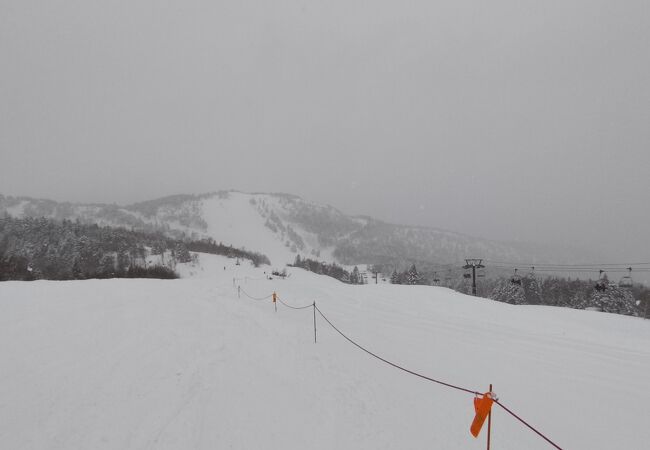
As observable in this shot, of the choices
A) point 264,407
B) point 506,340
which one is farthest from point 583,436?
point 506,340

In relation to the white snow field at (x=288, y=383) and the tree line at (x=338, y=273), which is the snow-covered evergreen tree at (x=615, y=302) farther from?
the tree line at (x=338, y=273)

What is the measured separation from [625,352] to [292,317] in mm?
12194

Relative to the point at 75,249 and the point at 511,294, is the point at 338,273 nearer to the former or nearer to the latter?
the point at 511,294

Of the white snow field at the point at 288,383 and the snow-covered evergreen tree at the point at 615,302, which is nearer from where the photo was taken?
the white snow field at the point at 288,383

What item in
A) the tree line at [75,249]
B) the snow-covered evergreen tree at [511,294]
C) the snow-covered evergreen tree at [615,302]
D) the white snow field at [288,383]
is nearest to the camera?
the white snow field at [288,383]

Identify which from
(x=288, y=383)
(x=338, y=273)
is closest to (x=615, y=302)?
(x=288, y=383)

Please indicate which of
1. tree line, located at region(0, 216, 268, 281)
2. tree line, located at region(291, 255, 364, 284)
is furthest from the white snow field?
tree line, located at region(291, 255, 364, 284)

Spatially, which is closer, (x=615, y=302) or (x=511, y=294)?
(x=615, y=302)

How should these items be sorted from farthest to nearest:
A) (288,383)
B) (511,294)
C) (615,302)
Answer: (511,294) → (615,302) → (288,383)

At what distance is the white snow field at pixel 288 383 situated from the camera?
5086mm

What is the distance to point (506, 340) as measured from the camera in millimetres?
11461

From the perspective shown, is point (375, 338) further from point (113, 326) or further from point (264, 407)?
point (113, 326)

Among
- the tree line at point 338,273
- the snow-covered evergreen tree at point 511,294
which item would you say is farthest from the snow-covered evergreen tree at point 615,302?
the tree line at point 338,273

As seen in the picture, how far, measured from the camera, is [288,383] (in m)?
7.12
